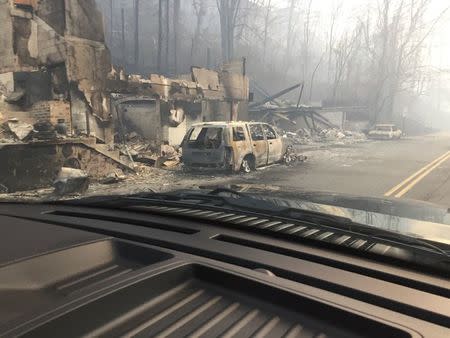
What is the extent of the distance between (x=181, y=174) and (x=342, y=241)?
1188cm

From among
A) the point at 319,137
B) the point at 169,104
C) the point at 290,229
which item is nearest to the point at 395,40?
the point at 319,137

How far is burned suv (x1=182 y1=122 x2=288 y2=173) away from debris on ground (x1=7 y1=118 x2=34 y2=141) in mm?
4502

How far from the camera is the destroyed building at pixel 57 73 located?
13.6 m

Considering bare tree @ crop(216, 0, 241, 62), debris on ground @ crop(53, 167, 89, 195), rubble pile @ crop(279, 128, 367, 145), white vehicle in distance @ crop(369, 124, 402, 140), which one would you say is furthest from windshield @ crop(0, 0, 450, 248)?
bare tree @ crop(216, 0, 241, 62)

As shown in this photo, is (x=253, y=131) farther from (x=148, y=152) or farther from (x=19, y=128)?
(x=19, y=128)

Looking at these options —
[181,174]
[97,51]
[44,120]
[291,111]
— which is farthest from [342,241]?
[291,111]

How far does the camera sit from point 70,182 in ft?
35.4

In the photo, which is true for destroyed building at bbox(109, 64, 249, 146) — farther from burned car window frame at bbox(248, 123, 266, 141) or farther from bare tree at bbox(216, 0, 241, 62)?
bare tree at bbox(216, 0, 241, 62)

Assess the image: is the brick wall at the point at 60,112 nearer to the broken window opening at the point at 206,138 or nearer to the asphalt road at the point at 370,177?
the broken window opening at the point at 206,138

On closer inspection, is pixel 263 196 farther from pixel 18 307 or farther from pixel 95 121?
pixel 95 121

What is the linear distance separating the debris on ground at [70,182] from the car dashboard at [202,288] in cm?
866

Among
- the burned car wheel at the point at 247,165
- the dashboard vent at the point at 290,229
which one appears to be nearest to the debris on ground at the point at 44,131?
the burned car wheel at the point at 247,165

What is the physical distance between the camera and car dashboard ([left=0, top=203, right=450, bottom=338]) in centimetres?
154

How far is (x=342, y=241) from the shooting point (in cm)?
234
